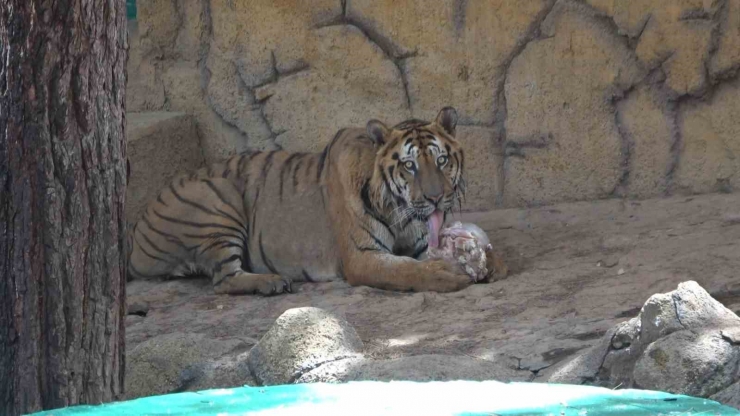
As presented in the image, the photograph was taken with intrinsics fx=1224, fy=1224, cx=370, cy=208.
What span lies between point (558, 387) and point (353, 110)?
4274 mm

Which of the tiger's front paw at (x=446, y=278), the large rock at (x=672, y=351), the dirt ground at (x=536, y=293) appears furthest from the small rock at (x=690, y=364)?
the tiger's front paw at (x=446, y=278)

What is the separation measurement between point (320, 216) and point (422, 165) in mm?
745

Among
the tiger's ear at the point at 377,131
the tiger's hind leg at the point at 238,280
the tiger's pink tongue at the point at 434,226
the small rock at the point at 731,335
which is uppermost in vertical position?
the tiger's ear at the point at 377,131

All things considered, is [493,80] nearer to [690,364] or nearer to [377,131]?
[377,131]

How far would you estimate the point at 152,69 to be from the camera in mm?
8023

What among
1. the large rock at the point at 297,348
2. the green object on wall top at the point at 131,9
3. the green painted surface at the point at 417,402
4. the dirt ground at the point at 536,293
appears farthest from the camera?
the green object on wall top at the point at 131,9

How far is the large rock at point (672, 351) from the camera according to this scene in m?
3.82

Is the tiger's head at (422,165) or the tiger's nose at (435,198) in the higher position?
the tiger's head at (422,165)

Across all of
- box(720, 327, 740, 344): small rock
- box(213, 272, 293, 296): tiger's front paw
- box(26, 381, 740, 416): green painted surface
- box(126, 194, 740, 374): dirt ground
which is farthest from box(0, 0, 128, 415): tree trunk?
box(213, 272, 293, 296): tiger's front paw

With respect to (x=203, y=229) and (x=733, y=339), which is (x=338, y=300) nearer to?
(x=203, y=229)

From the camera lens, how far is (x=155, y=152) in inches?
302

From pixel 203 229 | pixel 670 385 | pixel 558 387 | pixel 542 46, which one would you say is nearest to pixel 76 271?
pixel 558 387

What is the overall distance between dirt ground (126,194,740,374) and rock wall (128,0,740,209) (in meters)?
0.27

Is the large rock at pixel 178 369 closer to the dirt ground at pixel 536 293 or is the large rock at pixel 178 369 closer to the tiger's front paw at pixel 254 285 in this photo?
the dirt ground at pixel 536 293
